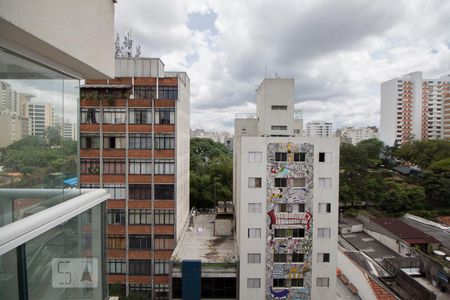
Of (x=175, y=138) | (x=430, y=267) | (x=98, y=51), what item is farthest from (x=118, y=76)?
(x=430, y=267)

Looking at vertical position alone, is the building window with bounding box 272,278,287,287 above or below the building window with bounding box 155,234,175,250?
below

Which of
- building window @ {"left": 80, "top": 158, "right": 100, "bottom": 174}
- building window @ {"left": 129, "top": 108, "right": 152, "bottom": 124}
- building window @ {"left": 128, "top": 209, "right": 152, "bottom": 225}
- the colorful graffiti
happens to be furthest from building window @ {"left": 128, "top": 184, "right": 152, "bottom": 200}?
the colorful graffiti

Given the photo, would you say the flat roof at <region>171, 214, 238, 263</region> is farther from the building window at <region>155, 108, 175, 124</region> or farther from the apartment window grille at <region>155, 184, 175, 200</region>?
the building window at <region>155, 108, 175, 124</region>

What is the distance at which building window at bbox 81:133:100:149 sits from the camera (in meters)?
18.1

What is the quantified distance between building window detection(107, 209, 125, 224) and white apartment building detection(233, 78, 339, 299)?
8.21 metres

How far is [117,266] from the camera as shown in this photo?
59.9 feet

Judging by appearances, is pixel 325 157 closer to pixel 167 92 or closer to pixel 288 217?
pixel 288 217

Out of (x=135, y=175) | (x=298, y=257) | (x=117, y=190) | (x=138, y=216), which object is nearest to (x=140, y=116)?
(x=135, y=175)

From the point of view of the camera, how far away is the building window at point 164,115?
18269 mm

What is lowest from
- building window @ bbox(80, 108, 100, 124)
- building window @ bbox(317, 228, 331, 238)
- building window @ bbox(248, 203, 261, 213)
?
building window @ bbox(317, 228, 331, 238)

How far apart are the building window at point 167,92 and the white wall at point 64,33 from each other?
15954 mm

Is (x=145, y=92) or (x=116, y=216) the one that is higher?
(x=145, y=92)

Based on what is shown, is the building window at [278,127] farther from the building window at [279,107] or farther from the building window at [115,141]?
the building window at [115,141]

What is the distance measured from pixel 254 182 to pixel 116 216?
9.82m
